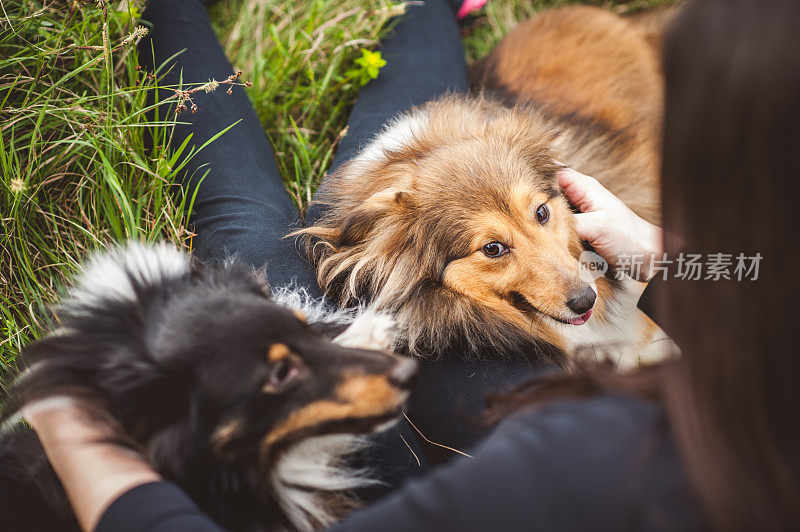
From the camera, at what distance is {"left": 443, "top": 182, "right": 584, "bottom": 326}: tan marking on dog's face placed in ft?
7.06

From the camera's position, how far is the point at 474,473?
1.03 m

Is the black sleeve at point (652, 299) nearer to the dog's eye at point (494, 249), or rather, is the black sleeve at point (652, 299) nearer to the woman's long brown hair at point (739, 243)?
the dog's eye at point (494, 249)

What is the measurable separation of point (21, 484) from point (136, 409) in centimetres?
47

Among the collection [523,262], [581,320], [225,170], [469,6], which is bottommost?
[581,320]

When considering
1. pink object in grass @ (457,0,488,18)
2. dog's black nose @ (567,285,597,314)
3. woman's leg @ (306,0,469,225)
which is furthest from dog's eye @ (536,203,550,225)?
pink object in grass @ (457,0,488,18)

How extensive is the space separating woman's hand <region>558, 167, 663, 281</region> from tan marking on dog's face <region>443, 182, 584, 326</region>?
13 cm

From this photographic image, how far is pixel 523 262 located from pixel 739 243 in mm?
1208

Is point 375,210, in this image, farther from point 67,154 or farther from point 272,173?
point 67,154

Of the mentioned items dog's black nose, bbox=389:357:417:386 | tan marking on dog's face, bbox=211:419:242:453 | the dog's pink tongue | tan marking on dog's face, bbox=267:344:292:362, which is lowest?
the dog's pink tongue

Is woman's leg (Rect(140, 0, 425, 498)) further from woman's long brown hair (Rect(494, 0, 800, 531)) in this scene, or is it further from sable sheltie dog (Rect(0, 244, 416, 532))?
woman's long brown hair (Rect(494, 0, 800, 531))

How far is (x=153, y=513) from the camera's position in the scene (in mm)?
1231

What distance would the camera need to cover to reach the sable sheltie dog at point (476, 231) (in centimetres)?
217

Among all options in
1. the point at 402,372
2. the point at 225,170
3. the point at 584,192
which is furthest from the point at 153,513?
the point at 584,192

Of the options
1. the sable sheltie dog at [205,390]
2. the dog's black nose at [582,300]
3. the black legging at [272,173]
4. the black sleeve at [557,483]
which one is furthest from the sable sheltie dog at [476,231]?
the black sleeve at [557,483]
